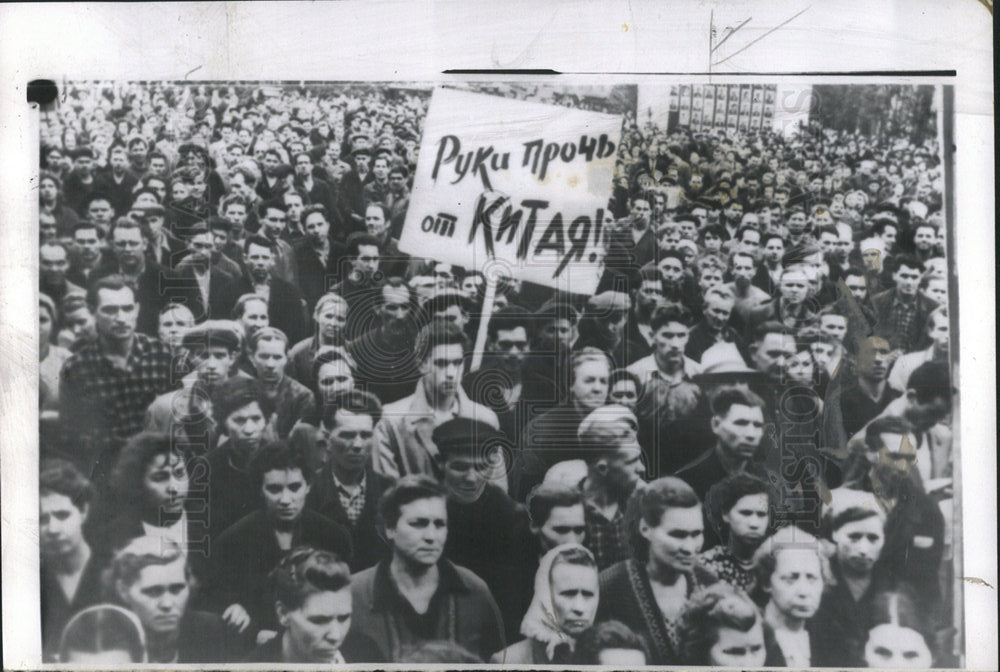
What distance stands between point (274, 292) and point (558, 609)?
2.76 ft

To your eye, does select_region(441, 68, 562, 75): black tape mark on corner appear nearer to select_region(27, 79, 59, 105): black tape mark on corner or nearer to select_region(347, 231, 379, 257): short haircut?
select_region(347, 231, 379, 257): short haircut

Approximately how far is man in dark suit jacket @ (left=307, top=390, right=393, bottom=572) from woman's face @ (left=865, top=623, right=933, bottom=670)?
3.20ft

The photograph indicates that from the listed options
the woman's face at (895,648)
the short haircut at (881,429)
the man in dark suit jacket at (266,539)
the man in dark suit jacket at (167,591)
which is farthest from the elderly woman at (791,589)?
the man in dark suit jacket at (167,591)

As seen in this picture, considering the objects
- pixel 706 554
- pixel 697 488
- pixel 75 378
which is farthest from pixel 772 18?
pixel 75 378

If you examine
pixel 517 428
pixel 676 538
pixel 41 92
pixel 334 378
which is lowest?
pixel 676 538

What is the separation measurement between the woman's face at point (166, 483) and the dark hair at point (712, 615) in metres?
1.02

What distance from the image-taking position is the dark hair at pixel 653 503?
1241 mm

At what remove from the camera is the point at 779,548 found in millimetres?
1242

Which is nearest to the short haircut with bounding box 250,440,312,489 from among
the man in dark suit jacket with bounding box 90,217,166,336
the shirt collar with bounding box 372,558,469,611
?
the shirt collar with bounding box 372,558,469,611

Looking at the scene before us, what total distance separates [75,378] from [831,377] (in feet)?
4.92

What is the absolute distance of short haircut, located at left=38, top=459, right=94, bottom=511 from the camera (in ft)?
4.10

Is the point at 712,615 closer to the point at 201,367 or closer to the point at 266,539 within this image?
the point at 266,539

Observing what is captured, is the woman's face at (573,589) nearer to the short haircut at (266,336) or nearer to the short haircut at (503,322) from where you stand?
the short haircut at (503,322)

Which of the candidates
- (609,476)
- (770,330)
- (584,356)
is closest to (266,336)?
(584,356)
